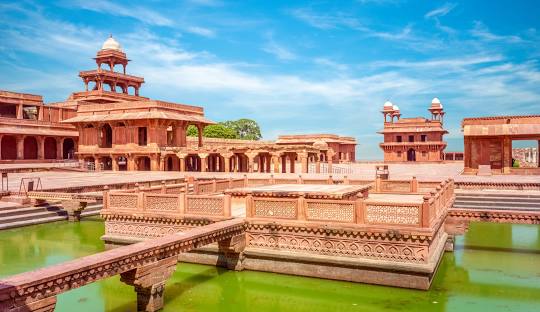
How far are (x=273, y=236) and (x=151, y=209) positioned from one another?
12.0ft

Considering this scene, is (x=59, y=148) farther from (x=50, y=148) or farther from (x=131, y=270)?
(x=131, y=270)

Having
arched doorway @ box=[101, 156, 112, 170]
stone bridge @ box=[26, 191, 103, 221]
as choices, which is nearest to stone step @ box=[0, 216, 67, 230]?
stone bridge @ box=[26, 191, 103, 221]

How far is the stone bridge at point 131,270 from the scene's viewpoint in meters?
5.75

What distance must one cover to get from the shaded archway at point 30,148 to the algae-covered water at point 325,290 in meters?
34.4

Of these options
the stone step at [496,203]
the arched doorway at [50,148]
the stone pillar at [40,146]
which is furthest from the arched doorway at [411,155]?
the stone pillar at [40,146]

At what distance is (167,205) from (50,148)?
39.8 meters

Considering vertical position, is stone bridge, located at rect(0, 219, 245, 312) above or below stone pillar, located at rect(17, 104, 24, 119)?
below

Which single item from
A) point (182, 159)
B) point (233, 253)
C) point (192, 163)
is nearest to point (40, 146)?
point (192, 163)

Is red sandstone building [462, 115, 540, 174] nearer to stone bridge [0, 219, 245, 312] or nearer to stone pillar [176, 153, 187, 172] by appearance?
stone pillar [176, 153, 187, 172]

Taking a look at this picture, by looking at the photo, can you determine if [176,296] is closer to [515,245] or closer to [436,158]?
[515,245]

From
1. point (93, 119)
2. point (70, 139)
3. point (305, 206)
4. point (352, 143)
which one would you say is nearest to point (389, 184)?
point (305, 206)

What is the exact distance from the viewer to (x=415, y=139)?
2122 inches

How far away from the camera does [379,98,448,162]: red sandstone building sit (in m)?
52.8

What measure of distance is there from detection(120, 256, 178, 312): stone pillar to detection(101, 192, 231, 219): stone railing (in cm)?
310
